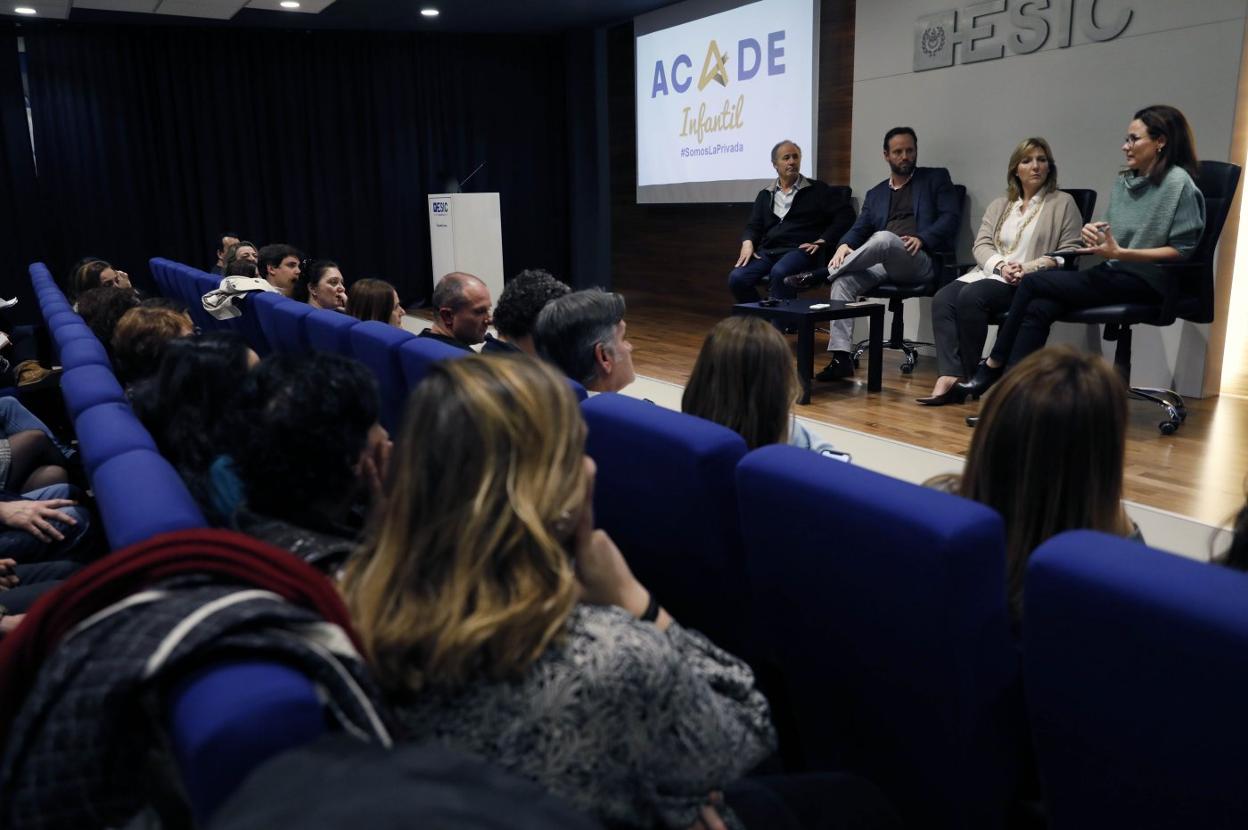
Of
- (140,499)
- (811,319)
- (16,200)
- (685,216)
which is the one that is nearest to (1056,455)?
(140,499)

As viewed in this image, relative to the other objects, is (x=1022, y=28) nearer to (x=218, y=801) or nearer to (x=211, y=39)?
(x=218, y=801)

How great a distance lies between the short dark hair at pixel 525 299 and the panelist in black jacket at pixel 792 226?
331 cm

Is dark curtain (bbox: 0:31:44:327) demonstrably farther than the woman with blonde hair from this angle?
Yes

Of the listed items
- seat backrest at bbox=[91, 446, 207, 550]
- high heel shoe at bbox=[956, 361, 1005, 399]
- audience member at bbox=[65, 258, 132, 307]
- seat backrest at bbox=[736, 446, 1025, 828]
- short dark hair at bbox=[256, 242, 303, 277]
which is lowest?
high heel shoe at bbox=[956, 361, 1005, 399]

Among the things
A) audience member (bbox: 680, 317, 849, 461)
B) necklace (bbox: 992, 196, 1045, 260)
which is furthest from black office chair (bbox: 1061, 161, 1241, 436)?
audience member (bbox: 680, 317, 849, 461)

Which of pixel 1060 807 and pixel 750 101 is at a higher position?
pixel 750 101

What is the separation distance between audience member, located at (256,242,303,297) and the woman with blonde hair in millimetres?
4583

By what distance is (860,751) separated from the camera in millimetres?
1387

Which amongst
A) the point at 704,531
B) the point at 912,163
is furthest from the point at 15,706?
the point at 912,163

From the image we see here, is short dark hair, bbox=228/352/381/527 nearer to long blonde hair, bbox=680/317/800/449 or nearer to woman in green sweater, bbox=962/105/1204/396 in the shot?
long blonde hair, bbox=680/317/800/449

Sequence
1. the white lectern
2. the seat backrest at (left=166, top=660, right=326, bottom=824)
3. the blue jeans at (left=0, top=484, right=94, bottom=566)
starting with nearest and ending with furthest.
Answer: the seat backrest at (left=166, top=660, right=326, bottom=824), the blue jeans at (left=0, top=484, right=94, bottom=566), the white lectern

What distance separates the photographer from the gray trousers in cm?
516

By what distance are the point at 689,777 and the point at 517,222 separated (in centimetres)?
969

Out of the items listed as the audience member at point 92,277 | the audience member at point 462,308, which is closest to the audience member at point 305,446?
the audience member at point 462,308
